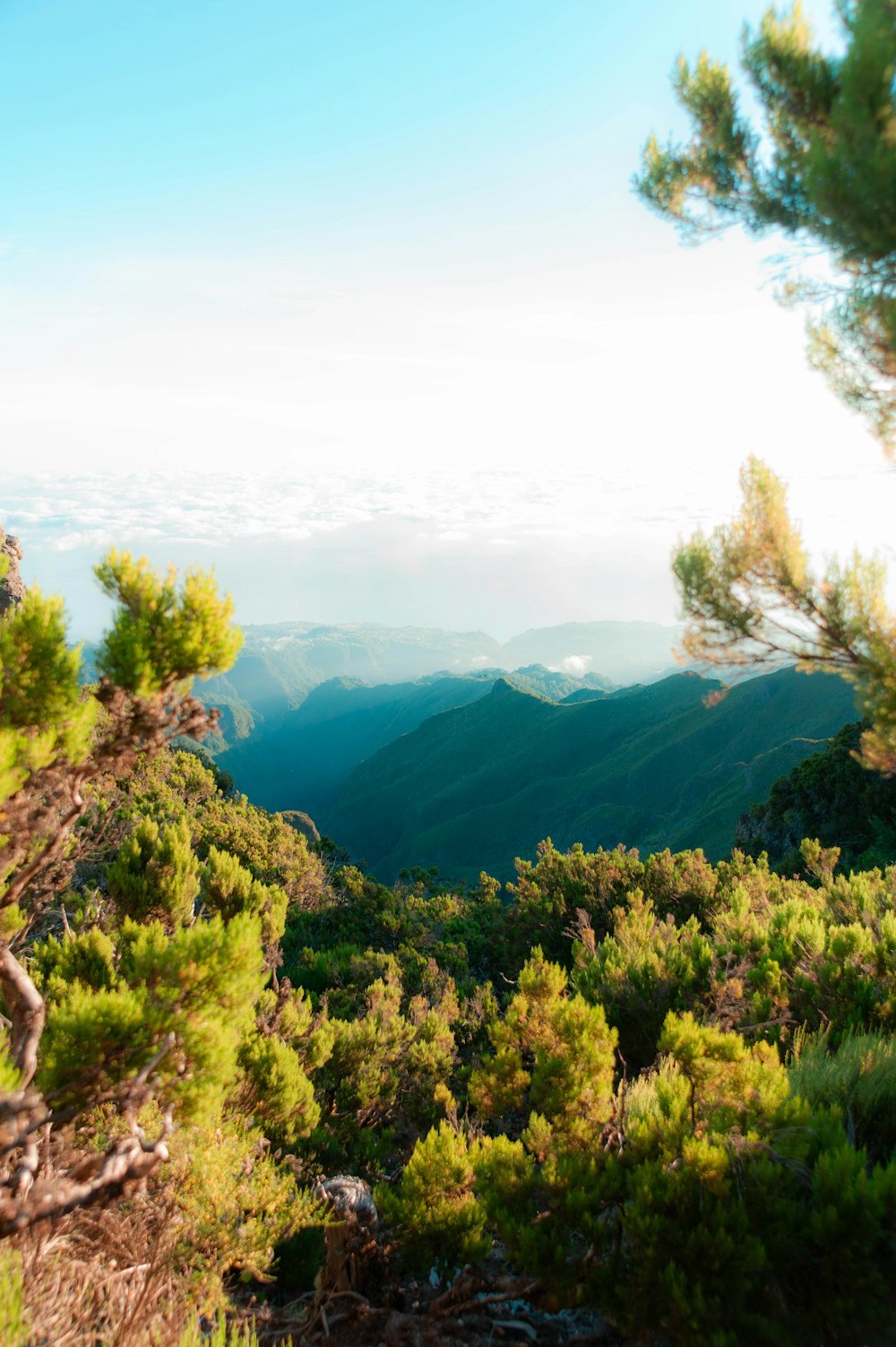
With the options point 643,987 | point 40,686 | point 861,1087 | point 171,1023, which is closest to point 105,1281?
point 171,1023

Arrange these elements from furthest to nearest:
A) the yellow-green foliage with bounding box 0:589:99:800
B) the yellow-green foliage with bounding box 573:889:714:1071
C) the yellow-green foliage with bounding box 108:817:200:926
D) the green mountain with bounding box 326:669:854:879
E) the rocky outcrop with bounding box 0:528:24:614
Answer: the green mountain with bounding box 326:669:854:879
the rocky outcrop with bounding box 0:528:24:614
the yellow-green foliage with bounding box 573:889:714:1071
the yellow-green foliage with bounding box 108:817:200:926
the yellow-green foliage with bounding box 0:589:99:800

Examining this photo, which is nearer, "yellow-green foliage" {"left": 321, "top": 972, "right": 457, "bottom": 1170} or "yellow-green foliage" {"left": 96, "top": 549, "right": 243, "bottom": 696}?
"yellow-green foliage" {"left": 96, "top": 549, "right": 243, "bottom": 696}

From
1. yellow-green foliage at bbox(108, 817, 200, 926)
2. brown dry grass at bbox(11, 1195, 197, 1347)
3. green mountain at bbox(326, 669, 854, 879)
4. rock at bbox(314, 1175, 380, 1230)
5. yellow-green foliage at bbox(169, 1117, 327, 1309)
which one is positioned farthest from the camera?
green mountain at bbox(326, 669, 854, 879)

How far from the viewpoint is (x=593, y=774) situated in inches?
3147

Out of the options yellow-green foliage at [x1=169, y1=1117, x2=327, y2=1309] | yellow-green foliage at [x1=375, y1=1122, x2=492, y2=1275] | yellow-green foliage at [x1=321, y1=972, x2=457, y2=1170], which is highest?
yellow-green foliage at [x1=375, y1=1122, x2=492, y2=1275]

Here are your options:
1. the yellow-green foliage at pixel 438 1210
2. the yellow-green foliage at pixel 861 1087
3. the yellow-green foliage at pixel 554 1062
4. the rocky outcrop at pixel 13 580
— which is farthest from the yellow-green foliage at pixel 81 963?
the rocky outcrop at pixel 13 580

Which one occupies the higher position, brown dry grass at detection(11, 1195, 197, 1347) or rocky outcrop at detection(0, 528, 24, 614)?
rocky outcrop at detection(0, 528, 24, 614)

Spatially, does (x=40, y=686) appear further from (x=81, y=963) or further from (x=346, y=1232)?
(x=346, y=1232)

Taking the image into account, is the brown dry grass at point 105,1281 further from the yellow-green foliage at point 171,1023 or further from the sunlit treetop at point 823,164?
the sunlit treetop at point 823,164

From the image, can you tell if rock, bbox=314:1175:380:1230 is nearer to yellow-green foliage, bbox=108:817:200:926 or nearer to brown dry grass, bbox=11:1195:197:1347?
brown dry grass, bbox=11:1195:197:1347

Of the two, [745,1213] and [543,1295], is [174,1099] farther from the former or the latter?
[745,1213]

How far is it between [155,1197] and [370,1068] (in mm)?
4368

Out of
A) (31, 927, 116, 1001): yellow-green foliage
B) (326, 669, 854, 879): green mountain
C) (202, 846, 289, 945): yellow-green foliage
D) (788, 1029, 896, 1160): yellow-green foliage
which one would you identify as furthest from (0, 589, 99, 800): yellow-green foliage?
(326, 669, 854, 879): green mountain

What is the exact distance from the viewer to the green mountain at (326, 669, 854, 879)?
60.0 meters
